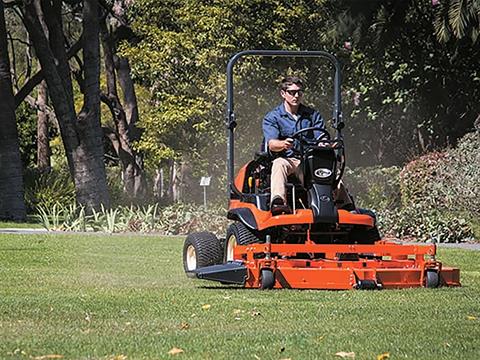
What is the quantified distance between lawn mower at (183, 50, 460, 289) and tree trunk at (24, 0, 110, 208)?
17452mm

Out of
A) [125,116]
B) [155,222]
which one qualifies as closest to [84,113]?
[155,222]

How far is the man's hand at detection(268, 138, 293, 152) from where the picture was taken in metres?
11.7

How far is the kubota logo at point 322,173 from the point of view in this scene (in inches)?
457

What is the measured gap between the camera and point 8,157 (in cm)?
2977

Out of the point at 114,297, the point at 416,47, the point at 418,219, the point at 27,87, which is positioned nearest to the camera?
the point at 114,297

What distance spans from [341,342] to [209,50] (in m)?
25.7

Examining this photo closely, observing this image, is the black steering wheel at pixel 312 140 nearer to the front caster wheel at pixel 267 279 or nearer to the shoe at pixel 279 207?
the shoe at pixel 279 207

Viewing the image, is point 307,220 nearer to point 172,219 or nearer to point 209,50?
point 172,219

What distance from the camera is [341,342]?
749 centimetres

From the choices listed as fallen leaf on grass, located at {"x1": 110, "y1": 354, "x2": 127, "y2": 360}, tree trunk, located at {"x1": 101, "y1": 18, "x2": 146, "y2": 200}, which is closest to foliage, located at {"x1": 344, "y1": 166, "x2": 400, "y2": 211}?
tree trunk, located at {"x1": 101, "y1": 18, "x2": 146, "y2": 200}

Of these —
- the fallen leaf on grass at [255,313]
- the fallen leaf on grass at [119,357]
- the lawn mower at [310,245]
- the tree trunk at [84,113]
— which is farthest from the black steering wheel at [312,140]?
the tree trunk at [84,113]

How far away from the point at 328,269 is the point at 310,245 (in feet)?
1.28

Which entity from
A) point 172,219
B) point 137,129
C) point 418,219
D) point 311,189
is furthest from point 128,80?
point 311,189

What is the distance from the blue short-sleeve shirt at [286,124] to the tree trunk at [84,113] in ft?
58.3
